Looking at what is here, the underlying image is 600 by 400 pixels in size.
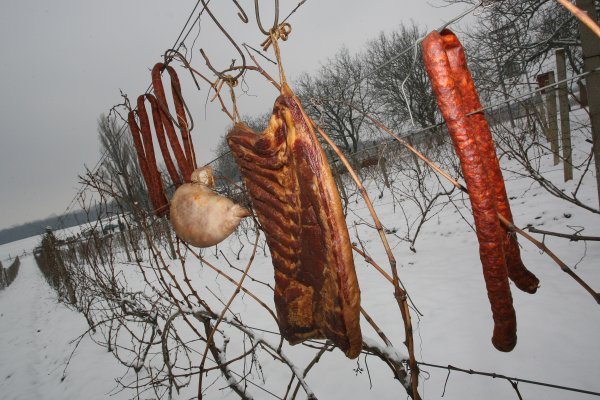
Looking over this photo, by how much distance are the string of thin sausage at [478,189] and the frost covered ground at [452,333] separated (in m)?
0.98

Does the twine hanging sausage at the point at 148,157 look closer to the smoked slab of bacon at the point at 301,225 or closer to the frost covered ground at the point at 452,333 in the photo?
the frost covered ground at the point at 452,333

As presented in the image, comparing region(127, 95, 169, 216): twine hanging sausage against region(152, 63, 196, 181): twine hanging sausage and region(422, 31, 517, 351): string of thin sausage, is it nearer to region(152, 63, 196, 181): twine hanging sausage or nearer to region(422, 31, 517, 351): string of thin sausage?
region(152, 63, 196, 181): twine hanging sausage

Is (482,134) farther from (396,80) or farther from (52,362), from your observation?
(396,80)

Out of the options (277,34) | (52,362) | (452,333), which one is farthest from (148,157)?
(52,362)

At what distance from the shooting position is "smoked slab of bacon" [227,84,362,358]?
Answer: 77cm

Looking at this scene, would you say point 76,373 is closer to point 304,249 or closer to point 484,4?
point 304,249

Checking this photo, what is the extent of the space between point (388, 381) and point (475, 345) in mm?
885

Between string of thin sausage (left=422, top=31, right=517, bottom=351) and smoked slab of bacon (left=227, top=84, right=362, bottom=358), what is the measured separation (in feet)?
0.98

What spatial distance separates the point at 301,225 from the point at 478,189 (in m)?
0.48

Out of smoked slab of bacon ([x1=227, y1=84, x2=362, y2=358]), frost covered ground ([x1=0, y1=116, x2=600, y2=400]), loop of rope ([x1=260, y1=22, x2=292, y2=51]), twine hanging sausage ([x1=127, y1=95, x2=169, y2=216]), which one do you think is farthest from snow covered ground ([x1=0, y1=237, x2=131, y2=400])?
loop of rope ([x1=260, y1=22, x2=292, y2=51])

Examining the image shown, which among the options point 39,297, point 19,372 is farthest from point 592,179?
point 39,297

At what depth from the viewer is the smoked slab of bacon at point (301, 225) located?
30.2 inches

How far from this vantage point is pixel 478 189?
65 centimetres

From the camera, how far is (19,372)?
6.20 m
